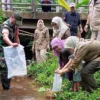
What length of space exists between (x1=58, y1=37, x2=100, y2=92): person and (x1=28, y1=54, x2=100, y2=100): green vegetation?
12.1 inches

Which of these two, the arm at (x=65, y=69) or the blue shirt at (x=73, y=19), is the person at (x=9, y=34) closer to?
the arm at (x=65, y=69)

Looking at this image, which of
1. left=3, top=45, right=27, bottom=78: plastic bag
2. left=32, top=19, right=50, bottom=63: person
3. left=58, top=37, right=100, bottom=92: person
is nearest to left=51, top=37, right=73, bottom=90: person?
left=58, top=37, right=100, bottom=92: person

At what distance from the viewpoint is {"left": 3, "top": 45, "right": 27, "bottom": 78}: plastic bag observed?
8.01m

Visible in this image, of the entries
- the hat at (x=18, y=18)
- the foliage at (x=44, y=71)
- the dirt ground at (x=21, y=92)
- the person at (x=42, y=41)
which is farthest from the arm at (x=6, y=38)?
the person at (x=42, y=41)

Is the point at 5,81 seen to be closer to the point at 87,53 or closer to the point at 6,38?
the point at 6,38

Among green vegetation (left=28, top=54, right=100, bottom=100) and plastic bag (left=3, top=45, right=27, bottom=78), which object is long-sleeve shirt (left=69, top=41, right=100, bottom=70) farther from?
plastic bag (left=3, top=45, right=27, bottom=78)

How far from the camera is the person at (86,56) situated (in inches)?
289

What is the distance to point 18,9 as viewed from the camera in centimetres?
1600

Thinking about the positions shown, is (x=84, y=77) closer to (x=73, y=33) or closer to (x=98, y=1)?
(x=98, y=1)

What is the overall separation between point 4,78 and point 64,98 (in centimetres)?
157

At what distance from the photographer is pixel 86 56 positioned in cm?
754

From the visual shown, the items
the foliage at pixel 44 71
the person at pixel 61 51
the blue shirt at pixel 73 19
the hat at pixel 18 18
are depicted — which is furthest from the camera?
the blue shirt at pixel 73 19

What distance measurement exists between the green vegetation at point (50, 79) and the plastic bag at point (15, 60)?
1007mm

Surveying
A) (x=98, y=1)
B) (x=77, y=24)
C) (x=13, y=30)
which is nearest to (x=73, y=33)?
(x=77, y=24)
